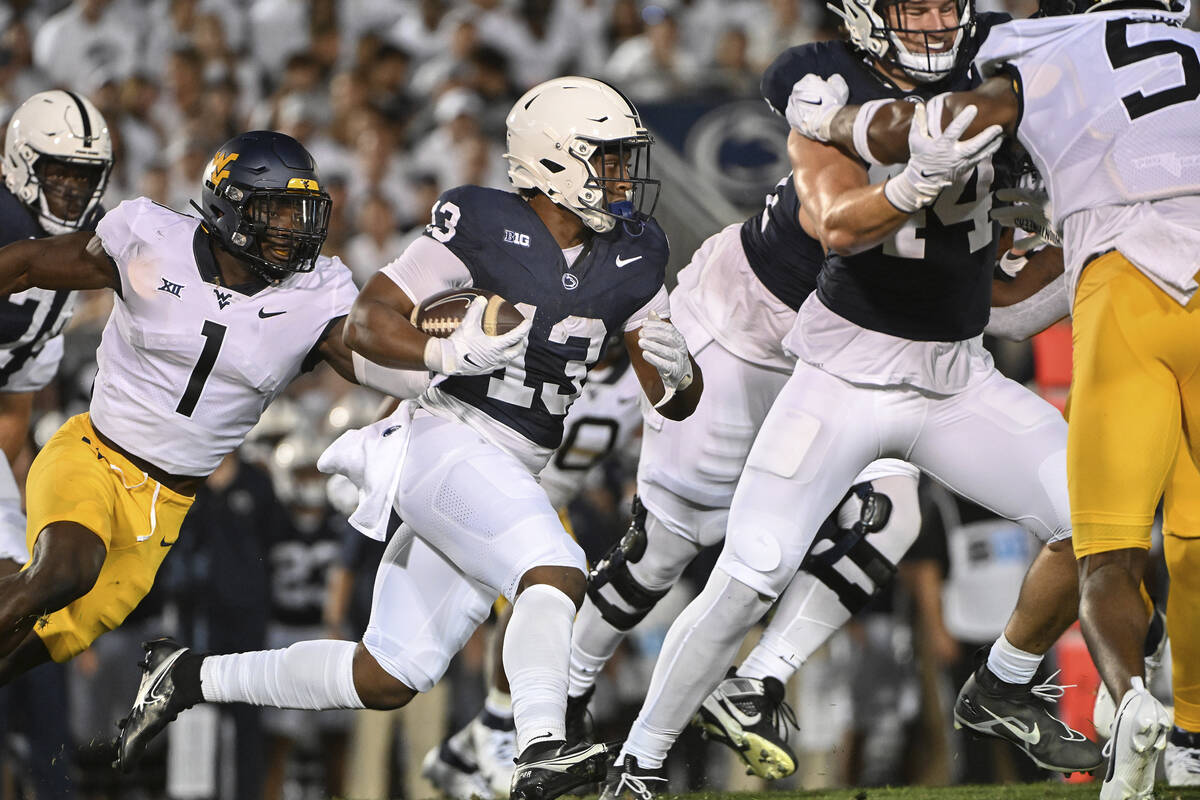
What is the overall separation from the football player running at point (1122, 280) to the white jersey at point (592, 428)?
257 cm

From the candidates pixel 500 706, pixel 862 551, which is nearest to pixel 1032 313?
pixel 862 551

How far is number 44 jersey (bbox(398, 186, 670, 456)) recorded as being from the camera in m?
3.97

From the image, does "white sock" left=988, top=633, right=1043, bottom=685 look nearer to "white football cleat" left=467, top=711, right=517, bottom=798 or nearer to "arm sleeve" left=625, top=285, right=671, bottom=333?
"arm sleeve" left=625, top=285, right=671, bottom=333

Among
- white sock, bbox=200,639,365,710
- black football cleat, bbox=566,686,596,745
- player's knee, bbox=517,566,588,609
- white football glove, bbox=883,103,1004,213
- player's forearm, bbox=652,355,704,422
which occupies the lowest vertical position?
black football cleat, bbox=566,686,596,745

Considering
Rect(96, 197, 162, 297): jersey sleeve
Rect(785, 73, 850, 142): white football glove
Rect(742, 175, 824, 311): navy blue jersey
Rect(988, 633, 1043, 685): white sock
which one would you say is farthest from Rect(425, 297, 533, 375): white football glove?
Rect(988, 633, 1043, 685): white sock

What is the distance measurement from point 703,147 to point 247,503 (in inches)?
110

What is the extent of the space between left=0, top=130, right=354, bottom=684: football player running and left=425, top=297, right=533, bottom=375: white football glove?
0.85 meters

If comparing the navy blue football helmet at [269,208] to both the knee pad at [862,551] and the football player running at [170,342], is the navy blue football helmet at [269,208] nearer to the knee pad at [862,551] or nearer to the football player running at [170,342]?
the football player running at [170,342]

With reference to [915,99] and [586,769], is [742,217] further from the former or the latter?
[586,769]

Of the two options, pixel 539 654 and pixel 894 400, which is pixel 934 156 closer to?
pixel 894 400

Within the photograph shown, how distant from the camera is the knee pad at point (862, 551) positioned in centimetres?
464

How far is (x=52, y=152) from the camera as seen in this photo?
17.3 ft

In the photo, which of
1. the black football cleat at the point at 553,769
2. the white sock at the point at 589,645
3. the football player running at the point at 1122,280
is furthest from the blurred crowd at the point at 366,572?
the football player running at the point at 1122,280

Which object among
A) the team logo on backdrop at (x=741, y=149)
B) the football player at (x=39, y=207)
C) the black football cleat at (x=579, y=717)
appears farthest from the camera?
the team logo on backdrop at (x=741, y=149)
